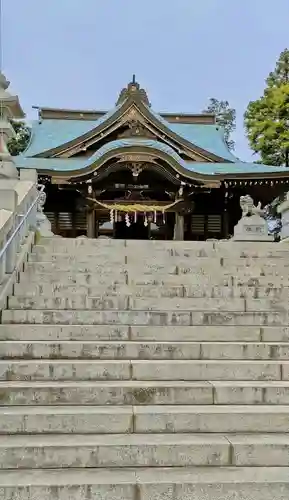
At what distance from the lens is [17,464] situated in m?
3.22

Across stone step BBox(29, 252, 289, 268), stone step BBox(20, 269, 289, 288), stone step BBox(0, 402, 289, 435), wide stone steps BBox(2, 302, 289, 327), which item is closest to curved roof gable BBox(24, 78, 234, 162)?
stone step BBox(29, 252, 289, 268)

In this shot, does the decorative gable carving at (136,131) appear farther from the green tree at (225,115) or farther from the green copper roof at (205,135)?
the green tree at (225,115)

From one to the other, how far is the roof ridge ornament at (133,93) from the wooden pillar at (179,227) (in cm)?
415

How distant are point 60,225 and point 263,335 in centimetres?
1266

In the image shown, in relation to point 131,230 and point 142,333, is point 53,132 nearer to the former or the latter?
point 131,230

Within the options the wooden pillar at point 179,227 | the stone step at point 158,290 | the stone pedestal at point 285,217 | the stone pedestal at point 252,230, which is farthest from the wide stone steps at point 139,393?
the wooden pillar at point 179,227

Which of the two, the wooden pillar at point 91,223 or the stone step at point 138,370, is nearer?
the stone step at point 138,370

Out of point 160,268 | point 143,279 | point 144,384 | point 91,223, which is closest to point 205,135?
point 91,223

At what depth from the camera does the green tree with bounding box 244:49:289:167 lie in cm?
2228

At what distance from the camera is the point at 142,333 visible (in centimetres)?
484

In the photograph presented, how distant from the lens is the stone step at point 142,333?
475 cm

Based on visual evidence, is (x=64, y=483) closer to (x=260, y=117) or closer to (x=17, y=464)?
(x=17, y=464)

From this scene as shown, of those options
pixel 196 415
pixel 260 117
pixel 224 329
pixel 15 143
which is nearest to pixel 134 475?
pixel 196 415

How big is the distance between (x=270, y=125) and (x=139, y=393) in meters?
20.4
